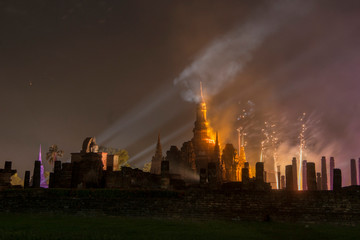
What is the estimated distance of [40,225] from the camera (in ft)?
45.9

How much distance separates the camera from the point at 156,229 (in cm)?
1350

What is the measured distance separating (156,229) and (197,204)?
3.85 metres

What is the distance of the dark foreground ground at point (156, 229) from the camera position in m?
11.8

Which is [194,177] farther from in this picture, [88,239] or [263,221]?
[88,239]

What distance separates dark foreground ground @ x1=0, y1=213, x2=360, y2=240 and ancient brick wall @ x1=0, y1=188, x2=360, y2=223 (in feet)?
2.11

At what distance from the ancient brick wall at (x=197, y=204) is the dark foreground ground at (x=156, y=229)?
25.3 inches

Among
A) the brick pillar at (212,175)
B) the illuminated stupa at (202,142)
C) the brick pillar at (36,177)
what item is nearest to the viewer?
the brick pillar at (212,175)

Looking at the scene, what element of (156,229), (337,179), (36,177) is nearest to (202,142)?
(36,177)

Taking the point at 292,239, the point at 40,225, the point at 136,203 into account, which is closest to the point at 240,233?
the point at 292,239

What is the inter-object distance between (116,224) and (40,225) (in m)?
2.90

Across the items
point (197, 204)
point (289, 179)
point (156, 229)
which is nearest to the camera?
point (156, 229)

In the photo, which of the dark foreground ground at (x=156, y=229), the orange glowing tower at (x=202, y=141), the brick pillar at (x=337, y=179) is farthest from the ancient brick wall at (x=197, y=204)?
the orange glowing tower at (x=202, y=141)

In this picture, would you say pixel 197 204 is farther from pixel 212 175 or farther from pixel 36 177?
pixel 36 177

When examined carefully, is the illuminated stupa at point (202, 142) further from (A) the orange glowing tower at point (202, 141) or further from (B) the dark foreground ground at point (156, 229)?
(B) the dark foreground ground at point (156, 229)
